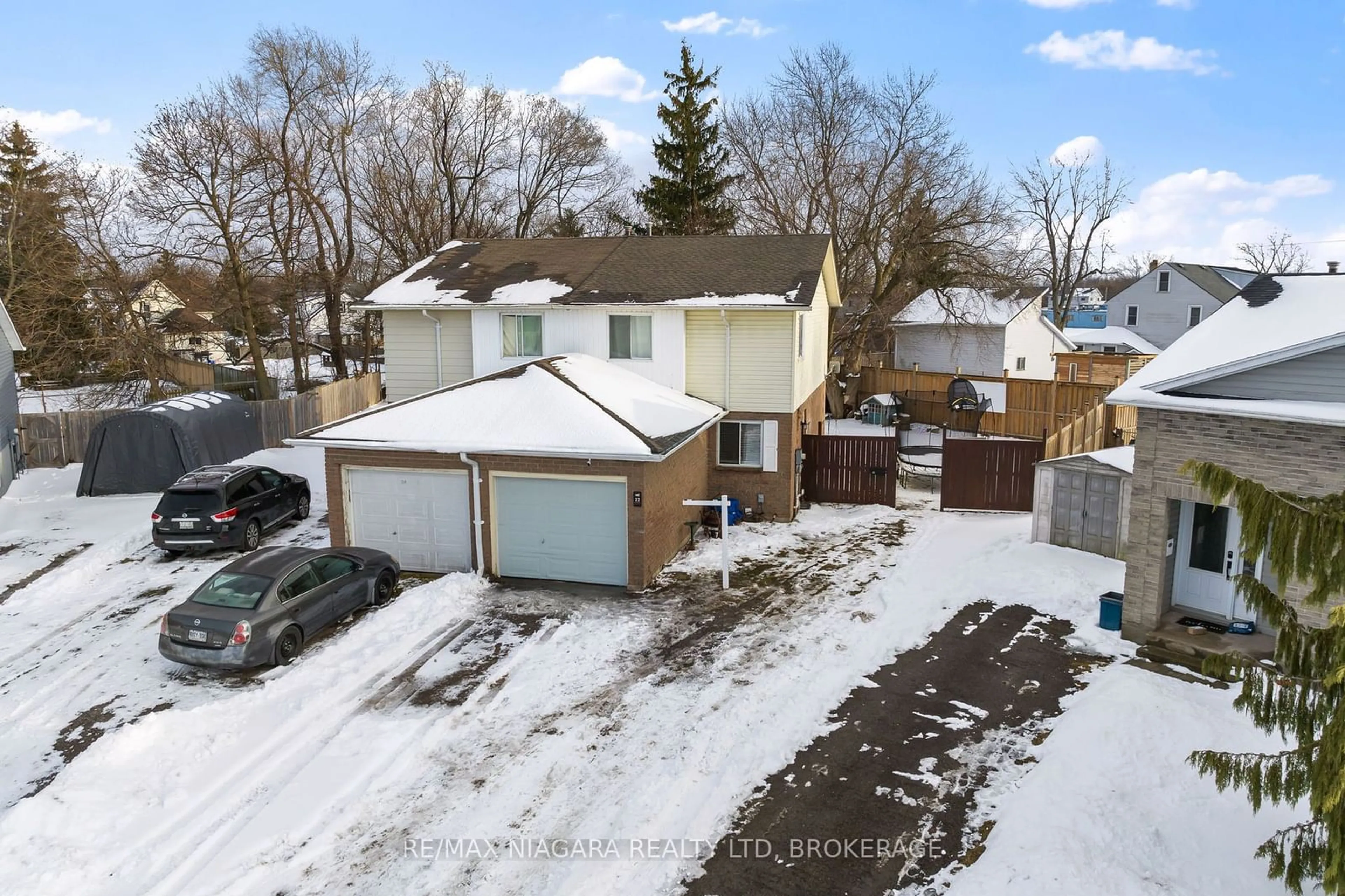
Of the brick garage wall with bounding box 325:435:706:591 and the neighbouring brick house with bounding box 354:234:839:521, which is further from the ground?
the neighbouring brick house with bounding box 354:234:839:521

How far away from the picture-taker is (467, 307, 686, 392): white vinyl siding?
2098 centimetres

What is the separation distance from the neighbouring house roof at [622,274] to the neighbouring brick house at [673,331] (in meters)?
0.06

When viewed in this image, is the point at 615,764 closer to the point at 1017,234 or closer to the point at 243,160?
the point at 243,160

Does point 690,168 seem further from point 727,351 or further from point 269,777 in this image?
point 269,777

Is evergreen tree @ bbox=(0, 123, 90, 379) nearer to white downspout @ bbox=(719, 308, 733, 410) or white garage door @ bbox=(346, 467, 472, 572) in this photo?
white garage door @ bbox=(346, 467, 472, 572)

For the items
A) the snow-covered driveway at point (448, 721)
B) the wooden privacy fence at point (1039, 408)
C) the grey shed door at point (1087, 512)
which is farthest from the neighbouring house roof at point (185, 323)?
the grey shed door at point (1087, 512)

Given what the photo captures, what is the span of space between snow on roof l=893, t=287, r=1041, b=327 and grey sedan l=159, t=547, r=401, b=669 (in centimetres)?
2960

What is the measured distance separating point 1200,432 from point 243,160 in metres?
33.8

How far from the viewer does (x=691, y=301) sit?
20.4 m

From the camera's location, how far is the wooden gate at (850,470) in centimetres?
2295


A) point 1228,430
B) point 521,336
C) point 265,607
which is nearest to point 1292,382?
point 1228,430

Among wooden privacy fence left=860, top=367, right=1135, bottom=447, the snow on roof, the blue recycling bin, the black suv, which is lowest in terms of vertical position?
the blue recycling bin

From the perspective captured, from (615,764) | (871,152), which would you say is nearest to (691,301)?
(615,764)

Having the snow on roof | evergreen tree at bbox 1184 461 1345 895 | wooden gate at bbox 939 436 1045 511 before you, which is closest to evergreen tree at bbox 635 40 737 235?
the snow on roof
